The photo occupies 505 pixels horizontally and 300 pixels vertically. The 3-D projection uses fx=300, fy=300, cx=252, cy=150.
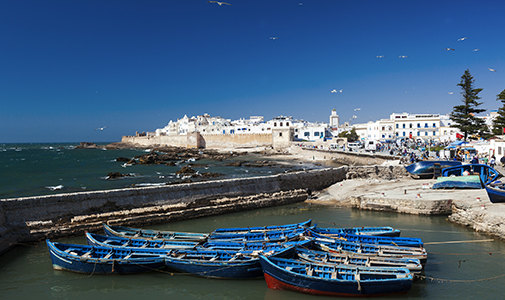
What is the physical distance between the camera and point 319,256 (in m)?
9.37

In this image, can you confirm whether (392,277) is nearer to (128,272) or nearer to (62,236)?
(128,272)

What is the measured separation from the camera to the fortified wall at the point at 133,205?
1213cm

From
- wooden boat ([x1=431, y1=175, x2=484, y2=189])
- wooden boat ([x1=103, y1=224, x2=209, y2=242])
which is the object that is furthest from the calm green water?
wooden boat ([x1=431, y1=175, x2=484, y2=189])

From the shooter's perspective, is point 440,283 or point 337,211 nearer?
point 440,283

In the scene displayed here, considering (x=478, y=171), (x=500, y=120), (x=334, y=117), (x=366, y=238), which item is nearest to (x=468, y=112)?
(x=500, y=120)

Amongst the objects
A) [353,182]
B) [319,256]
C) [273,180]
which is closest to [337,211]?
[273,180]

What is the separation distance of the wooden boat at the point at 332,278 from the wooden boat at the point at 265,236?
2237 mm

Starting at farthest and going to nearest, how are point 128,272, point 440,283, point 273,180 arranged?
point 273,180 → point 128,272 → point 440,283

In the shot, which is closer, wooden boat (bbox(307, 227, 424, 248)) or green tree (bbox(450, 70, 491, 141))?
wooden boat (bbox(307, 227, 424, 248))

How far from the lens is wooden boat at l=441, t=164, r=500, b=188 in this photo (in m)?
16.9

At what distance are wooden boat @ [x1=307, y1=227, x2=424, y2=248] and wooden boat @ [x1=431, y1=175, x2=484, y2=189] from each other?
9769 mm

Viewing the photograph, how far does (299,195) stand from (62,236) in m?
13.3

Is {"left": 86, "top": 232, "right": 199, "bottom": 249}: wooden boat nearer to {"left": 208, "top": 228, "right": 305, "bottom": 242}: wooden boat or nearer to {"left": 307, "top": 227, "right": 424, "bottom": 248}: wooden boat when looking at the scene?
{"left": 208, "top": 228, "right": 305, "bottom": 242}: wooden boat

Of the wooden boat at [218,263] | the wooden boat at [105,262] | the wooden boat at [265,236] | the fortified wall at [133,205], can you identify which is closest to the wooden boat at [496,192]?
the wooden boat at [265,236]
